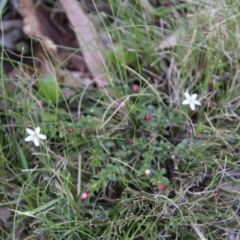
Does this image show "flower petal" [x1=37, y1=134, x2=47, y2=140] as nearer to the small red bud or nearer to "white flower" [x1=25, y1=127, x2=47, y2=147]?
"white flower" [x1=25, y1=127, x2=47, y2=147]

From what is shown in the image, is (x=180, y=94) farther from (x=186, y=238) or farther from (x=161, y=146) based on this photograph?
(x=186, y=238)

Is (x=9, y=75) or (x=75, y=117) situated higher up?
(x=9, y=75)

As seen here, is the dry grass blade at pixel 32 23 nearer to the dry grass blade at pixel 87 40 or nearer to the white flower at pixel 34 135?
the dry grass blade at pixel 87 40

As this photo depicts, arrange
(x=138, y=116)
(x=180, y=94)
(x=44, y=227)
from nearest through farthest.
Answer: (x=44, y=227)
(x=138, y=116)
(x=180, y=94)

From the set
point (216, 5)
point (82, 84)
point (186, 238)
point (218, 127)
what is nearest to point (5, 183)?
point (82, 84)

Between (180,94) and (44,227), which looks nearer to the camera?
(44,227)

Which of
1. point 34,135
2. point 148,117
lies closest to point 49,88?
point 34,135

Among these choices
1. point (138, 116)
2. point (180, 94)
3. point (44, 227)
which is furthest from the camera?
point (180, 94)
